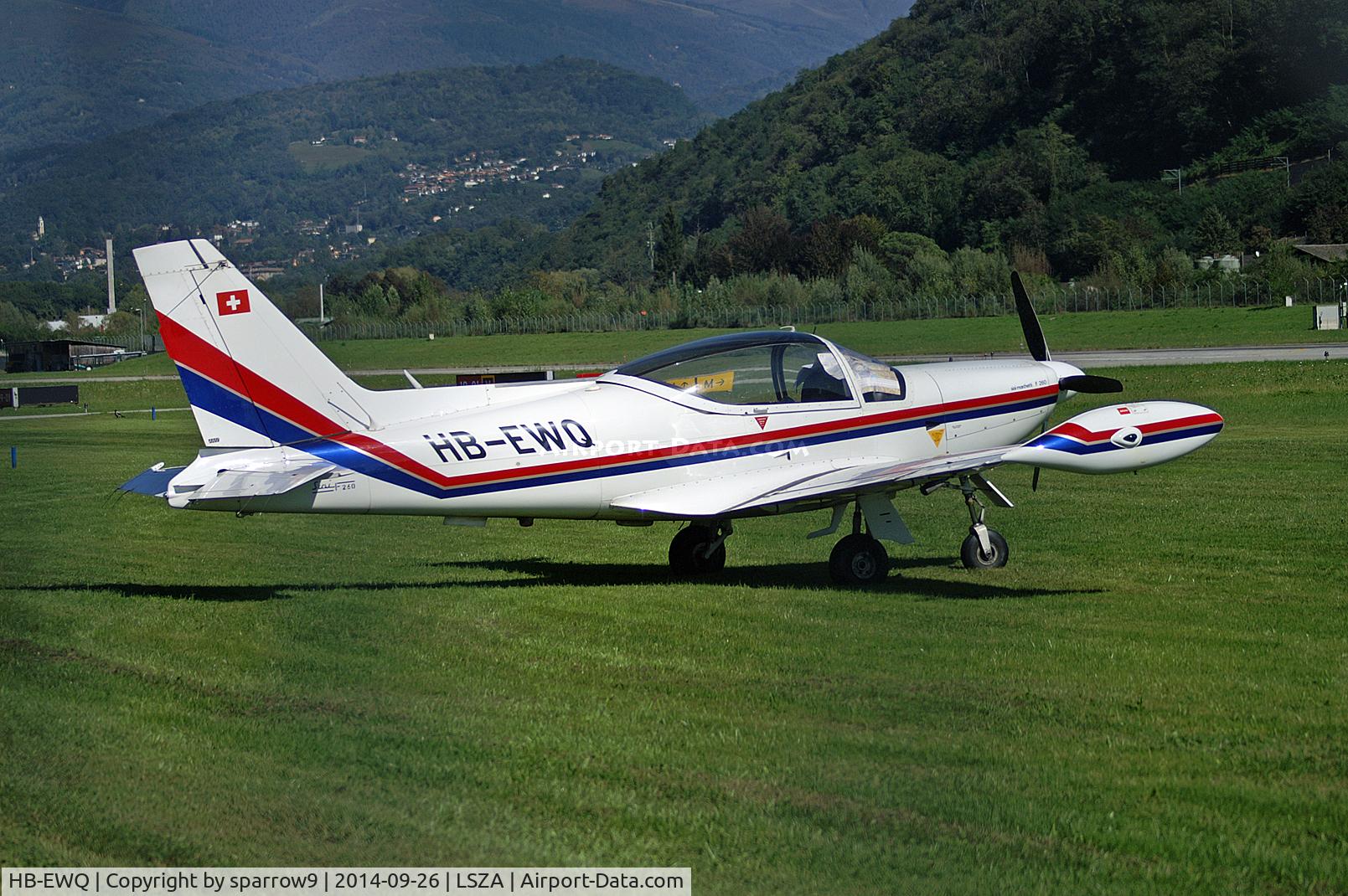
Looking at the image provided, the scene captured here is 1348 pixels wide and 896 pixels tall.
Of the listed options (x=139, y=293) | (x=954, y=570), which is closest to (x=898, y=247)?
(x=139, y=293)

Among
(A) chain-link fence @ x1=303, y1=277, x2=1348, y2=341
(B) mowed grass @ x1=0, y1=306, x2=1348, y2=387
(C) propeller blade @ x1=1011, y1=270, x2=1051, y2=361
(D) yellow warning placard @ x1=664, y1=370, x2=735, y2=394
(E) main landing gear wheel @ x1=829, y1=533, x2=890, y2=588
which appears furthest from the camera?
(A) chain-link fence @ x1=303, y1=277, x2=1348, y2=341

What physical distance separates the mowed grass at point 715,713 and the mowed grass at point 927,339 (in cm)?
3785

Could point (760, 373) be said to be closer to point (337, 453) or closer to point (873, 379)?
point (873, 379)

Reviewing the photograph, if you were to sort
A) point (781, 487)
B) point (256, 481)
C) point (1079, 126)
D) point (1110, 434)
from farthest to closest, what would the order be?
point (1079, 126), point (781, 487), point (1110, 434), point (256, 481)

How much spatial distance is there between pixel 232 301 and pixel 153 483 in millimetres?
1538

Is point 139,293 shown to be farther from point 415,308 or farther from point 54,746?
point 54,746

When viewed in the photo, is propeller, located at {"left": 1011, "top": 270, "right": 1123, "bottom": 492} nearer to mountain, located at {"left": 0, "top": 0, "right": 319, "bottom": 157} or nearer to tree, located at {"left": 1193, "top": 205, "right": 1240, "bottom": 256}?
tree, located at {"left": 1193, "top": 205, "right": 1240, "bottom": 256}

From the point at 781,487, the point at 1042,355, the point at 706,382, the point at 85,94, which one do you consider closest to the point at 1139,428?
the point at 781,487

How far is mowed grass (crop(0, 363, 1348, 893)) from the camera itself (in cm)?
570

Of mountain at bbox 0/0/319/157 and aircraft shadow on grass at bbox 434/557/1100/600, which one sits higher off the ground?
mountain at bbox 0/0/319/157

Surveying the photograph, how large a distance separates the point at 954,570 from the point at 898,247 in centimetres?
Result: 10013

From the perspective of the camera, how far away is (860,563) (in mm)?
12586

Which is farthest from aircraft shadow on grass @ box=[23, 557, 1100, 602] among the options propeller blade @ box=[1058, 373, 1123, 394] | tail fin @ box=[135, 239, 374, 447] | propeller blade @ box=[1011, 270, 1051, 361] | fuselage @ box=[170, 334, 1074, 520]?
propeller blade @ box=[1011, 270, 1051, 361]

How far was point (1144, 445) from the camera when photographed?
11.7 metres
